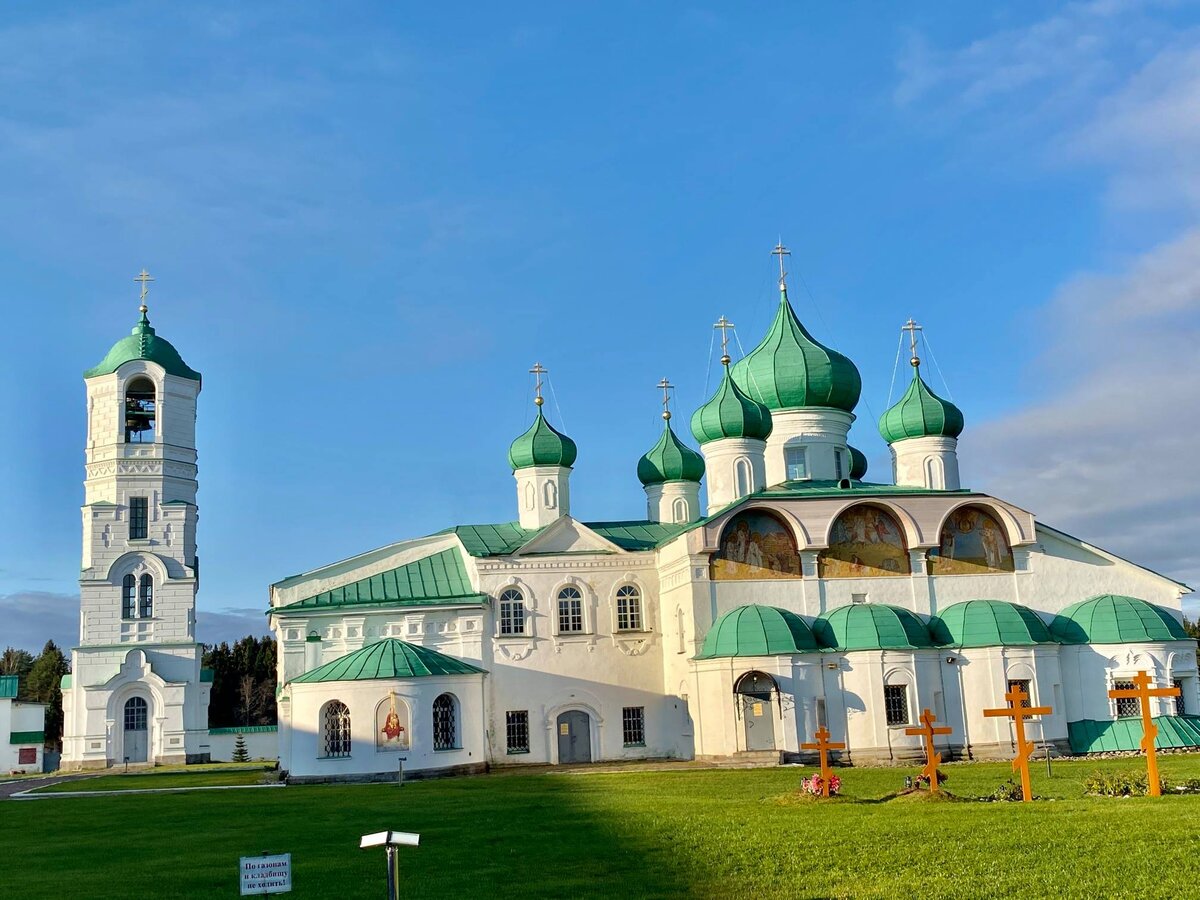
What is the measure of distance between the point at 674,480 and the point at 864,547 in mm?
9168

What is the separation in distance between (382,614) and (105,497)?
13.5m

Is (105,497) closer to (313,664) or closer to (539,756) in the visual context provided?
(313,664)

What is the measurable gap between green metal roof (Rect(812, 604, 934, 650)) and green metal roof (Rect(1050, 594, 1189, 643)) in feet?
12.2

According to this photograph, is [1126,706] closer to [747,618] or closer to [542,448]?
[747,618]

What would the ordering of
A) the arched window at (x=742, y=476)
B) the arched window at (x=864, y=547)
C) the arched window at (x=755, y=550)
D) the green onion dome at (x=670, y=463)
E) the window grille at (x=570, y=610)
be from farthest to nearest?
the green onion dome at (x=670, y=463) < the arched window at (x=742, y=476) < the window grille at (x=570, y=610) < the arched window at (x=864, y=547) < the arched window at (x=755, y=550)

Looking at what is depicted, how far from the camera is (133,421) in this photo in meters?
43.3

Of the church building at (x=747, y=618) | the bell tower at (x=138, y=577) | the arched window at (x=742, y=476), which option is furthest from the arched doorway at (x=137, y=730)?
the arched window at (x=742, y=476)

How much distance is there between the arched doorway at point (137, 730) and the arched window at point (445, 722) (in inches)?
592

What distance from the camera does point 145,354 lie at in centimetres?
4284

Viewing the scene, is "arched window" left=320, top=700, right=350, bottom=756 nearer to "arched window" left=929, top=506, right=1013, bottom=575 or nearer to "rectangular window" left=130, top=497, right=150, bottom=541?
"rectangular window" left=130, top=497, right=150, bottom=541

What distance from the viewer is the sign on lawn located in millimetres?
9242

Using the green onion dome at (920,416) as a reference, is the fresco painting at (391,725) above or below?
below

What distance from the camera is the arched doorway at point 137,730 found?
4138cm

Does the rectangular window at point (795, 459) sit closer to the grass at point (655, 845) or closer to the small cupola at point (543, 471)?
the small cupola at point (543, 471)
